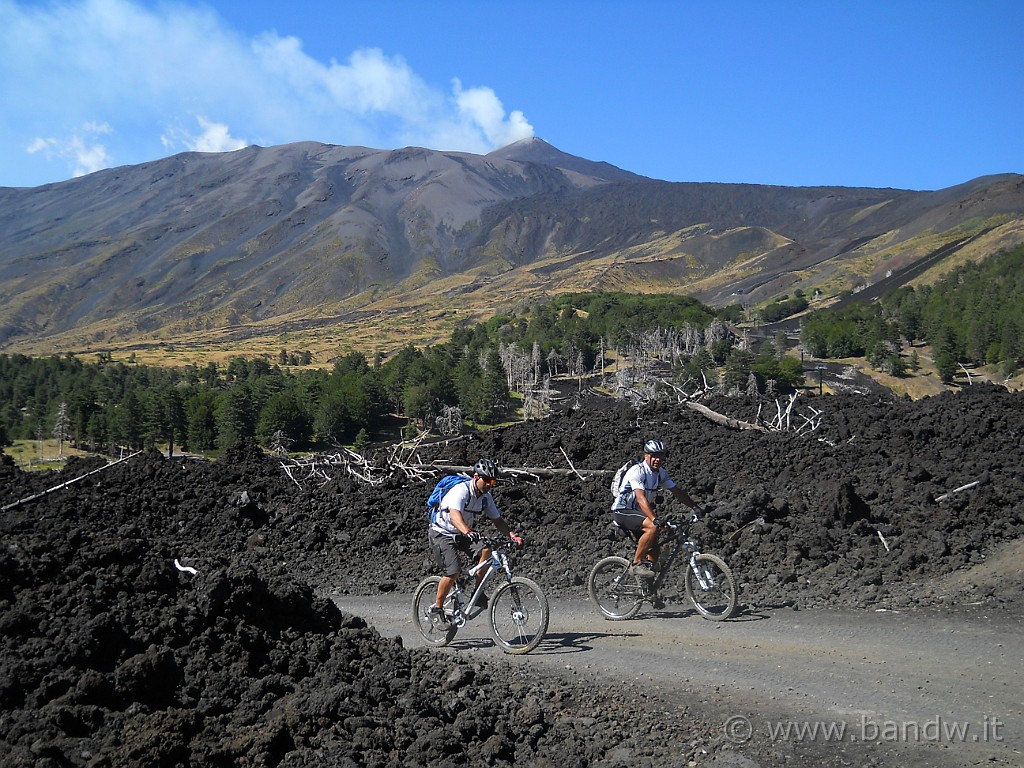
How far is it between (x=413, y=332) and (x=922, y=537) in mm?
158068

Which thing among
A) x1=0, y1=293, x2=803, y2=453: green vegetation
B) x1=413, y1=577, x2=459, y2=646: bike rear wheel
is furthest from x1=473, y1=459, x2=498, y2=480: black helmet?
x1=0, y1=293, x2=803, y2=453: green vegetation

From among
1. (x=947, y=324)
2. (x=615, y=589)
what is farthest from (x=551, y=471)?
(x=947, y=324)

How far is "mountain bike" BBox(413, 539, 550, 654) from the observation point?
7820 millimetres

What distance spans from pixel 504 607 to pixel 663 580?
75.2 inches

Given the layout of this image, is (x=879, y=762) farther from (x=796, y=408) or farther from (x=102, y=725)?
(x=796, y=408)

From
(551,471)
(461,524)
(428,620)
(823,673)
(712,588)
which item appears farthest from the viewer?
(551,471)

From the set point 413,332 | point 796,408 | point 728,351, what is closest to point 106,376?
point 728,351

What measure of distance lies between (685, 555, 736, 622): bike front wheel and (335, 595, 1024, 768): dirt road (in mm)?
169

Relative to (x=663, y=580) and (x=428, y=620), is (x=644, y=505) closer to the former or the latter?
(x=663, y=580)

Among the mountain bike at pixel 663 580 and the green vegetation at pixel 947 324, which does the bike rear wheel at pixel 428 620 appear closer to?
the mountain bike at pixel 663 580

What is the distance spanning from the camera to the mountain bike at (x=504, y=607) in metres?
7.82

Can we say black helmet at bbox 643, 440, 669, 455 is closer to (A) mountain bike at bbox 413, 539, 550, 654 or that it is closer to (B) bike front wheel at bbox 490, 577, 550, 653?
(A) mountain bike at bbox 413, 539, 550, 654

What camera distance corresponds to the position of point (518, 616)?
25.9ft

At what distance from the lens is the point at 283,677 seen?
6.35 metres
